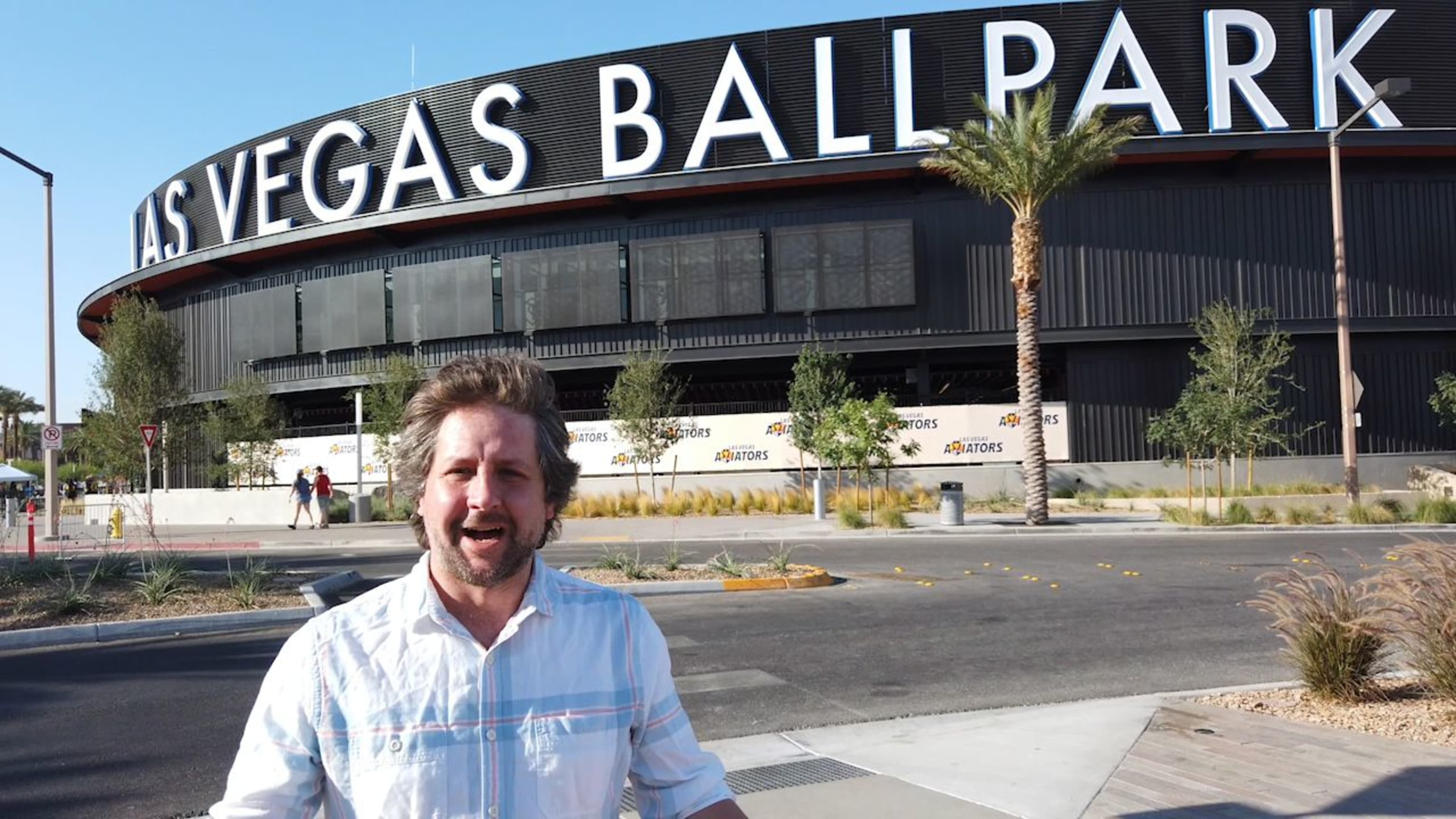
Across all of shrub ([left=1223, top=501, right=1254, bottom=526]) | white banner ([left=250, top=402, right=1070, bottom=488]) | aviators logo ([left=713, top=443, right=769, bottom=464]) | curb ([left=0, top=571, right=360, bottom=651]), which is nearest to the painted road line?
curb ([left=0, top=571, right=360, bottom=651])

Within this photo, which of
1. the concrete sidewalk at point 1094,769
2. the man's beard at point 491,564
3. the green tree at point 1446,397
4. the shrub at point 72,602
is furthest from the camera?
the green tree at point 1446,397

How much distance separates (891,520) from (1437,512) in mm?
11560

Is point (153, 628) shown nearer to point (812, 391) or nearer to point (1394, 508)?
point (812, 391)

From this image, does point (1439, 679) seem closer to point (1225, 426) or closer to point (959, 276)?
point (1225, 426)

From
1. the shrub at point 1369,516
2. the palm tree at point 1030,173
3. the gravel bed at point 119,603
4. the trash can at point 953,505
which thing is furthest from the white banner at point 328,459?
the shrub at point 1369,516

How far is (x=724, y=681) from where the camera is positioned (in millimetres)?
8242

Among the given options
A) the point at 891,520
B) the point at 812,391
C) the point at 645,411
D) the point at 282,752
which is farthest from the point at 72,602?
the point at 812,391

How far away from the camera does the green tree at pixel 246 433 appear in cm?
3562

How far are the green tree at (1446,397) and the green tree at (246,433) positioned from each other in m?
35.0

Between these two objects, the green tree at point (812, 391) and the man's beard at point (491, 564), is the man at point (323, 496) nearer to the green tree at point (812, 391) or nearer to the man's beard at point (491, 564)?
the green tree at point (812, 391)

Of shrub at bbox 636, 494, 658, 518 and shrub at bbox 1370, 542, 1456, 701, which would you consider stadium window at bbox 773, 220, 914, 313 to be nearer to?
shrub at bbox 636, 494, 658, 518

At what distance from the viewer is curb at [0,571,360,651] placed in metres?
10.6

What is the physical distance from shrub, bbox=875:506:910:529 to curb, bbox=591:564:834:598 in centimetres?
916

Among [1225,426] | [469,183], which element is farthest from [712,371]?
[1225,426]
